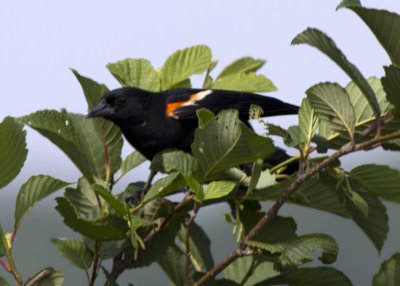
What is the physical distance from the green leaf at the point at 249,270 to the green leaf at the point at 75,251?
47cm

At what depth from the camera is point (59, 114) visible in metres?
2.79

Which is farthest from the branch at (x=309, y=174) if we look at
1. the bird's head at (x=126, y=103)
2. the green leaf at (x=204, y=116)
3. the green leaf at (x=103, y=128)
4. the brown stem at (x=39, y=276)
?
the bird's head at (x=126, y=103)

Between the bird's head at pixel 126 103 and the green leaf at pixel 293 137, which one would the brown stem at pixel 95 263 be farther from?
the bird's head at pixel 126 103

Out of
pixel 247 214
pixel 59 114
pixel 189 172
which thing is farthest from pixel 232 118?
pixel 59 114

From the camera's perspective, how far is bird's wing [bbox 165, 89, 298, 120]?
3.75m

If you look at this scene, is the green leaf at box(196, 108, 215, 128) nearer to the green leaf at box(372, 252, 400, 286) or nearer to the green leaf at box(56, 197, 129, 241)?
the green leaf at box(56, 197, 129, 241)

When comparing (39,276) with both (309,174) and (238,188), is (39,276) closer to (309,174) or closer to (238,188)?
(238,188)

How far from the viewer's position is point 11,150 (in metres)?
2.54

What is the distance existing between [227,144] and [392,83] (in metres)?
0.48

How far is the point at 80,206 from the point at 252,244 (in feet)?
2.17

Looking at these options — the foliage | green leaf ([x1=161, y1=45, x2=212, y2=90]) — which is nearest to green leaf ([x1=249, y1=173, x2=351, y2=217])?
the foliage

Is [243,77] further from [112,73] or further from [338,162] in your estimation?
[338,162]

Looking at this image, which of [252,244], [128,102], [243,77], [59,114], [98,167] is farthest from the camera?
[128,102]

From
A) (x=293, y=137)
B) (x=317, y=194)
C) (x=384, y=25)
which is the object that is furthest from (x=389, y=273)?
(x=384, y=25)
